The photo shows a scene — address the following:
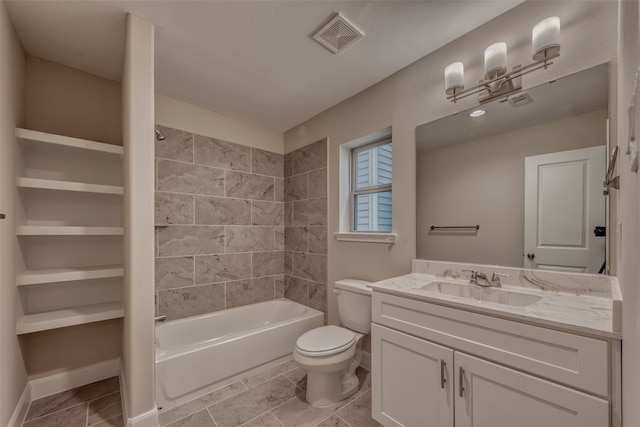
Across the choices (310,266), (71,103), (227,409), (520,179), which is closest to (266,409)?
(227,409)

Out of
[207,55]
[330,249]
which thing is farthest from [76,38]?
[330,249]

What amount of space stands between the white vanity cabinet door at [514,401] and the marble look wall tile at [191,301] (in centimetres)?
224

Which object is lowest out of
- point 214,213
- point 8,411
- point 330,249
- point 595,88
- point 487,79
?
point 8,411

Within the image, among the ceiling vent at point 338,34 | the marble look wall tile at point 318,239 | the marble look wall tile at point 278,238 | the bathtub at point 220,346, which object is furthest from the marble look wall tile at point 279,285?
the ceiling vent at point 338,34

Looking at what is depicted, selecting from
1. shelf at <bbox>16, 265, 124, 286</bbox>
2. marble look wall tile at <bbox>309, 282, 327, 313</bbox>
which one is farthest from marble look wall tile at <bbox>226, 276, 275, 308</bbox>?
shelf at <bbox>16, 265, 124, 286</bbox>

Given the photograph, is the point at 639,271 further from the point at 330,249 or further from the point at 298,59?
the point at 330,249

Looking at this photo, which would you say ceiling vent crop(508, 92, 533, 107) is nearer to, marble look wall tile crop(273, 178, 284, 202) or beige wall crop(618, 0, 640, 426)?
beige wall crop(618, 0, 640, 426)

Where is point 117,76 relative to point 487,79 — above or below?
above

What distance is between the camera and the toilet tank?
206 centimetres

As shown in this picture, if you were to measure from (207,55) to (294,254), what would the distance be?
2.07 m

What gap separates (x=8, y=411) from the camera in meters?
1.45

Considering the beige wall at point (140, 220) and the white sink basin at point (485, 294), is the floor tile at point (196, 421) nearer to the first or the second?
the beige wall at point (140, 220)

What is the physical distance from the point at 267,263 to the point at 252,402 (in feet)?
4.75

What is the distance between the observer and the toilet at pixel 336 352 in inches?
69.3
